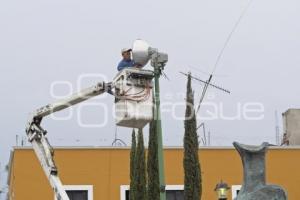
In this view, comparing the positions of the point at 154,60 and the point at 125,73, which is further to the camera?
the point at 154,60

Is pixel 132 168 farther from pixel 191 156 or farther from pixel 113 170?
pixel 191 156

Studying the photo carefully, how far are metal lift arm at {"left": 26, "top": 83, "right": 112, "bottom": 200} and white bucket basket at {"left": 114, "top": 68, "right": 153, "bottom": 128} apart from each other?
94 centimetres

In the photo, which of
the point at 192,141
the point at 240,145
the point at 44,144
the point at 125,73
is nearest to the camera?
the point at 240,145

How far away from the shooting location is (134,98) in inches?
316

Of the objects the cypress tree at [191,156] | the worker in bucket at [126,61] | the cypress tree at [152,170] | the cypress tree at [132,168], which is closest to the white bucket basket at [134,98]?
the worker in bucket at [126,61]

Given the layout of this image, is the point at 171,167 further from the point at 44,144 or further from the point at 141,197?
the point at 44,144

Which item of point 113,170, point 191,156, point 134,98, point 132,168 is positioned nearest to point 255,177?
point 134,98

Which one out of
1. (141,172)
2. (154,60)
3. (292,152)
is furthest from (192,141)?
(154,60)

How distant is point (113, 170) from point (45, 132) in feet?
43.7

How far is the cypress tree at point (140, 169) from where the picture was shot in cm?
2114

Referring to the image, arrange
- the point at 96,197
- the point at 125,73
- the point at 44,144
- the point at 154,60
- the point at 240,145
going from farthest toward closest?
the point at 96,197, the point at 44,144, the point at 154,60, the point at 125,73, the point at 240,145

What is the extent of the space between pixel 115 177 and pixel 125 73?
16.0 meters

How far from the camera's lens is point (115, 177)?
23891 millimetres

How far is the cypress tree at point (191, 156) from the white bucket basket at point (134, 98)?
11.7 meters
